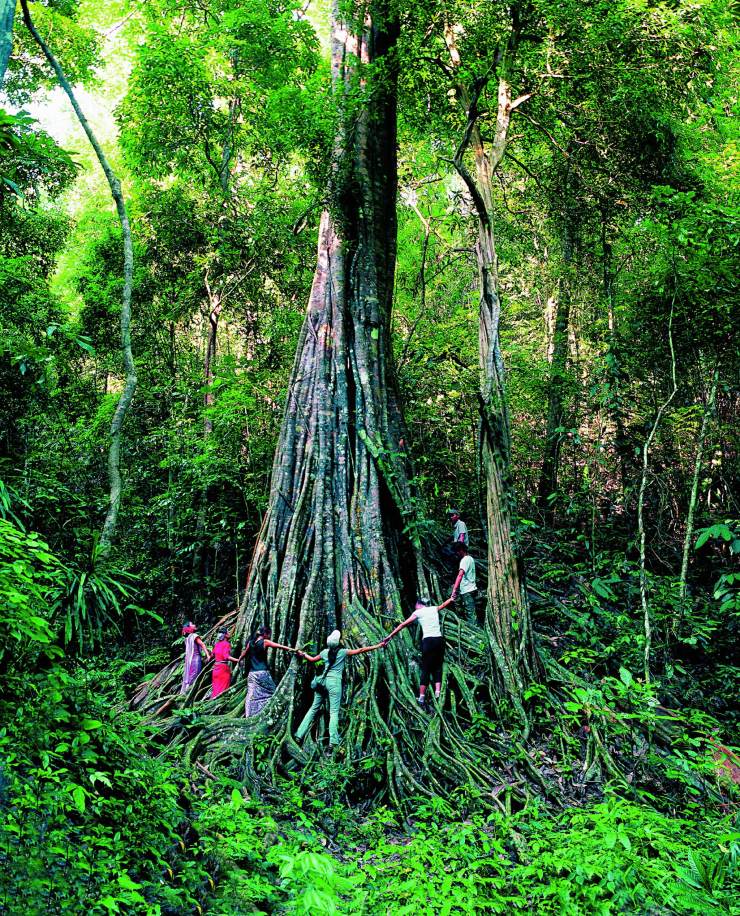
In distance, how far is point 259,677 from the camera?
6.62 metres

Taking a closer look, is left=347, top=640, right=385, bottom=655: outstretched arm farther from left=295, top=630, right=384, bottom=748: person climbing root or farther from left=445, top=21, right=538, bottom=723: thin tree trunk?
left=445, top=21, right=538, bottom=723: thin tree trunk

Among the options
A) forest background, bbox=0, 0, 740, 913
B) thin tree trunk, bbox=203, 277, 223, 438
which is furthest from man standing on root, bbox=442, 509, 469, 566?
thin tree trunk, bbox=203, 277, 223, 438

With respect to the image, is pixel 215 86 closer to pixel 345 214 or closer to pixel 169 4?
pixel 169 4

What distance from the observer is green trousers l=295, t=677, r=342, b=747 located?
20.3 feet

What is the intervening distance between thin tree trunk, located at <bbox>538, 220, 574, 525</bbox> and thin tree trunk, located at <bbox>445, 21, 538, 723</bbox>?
3.49 metres

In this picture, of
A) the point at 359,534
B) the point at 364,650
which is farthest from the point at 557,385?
the point at 364,650

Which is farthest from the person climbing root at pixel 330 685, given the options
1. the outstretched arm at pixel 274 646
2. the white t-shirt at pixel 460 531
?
the white t-shirt at pixel 460 531

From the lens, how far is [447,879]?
3.33m

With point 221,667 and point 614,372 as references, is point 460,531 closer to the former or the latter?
point 614,372

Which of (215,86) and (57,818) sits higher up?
(215,86)

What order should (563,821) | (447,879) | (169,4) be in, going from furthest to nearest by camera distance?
(169,4), (563,821), (447,879)

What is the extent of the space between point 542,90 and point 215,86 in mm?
5193

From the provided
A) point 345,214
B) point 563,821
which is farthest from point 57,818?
point 345,214

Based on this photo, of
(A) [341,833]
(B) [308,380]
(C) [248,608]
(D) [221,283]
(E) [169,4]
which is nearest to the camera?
(A) [341,833]
